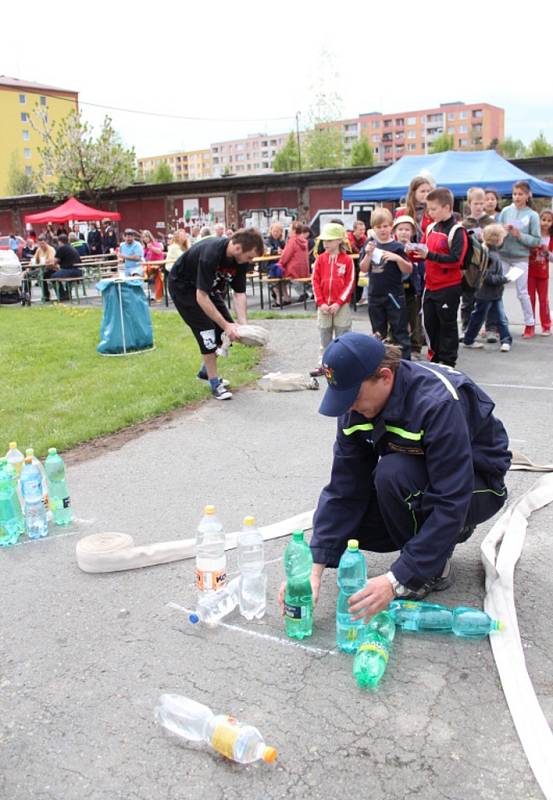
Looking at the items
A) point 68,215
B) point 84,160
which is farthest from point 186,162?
point 68,215

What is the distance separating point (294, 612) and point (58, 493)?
2168 mm

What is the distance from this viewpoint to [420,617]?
10.3ft

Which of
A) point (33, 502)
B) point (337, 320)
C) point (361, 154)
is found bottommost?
point (33, 502)

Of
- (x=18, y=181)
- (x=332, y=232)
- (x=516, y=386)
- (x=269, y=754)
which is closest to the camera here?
(x=269, y=754)

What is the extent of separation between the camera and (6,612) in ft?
11.5

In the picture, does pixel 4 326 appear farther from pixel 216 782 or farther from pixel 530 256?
pixel 216 782

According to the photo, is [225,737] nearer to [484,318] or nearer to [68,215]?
[484,318]

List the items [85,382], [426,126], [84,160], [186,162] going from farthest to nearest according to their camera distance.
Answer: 1. [186,162]
2. [426,126]
3. [84,160]
4. [85,382]

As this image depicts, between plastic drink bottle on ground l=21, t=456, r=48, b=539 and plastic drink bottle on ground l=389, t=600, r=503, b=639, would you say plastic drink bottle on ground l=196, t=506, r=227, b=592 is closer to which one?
plastic drink bottle on ground l=389, t=600, r=503, b=639

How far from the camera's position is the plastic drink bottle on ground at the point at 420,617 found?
3.14 metres

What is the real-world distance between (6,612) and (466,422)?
2.36 m

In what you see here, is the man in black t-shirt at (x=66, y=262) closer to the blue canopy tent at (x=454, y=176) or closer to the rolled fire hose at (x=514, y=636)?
the blue canopy tent at (x=454, y=176)

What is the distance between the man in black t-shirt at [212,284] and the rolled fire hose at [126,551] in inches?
131

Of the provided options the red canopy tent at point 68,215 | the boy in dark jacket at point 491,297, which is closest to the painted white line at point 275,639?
the boy in dark jacket at point 491,297
